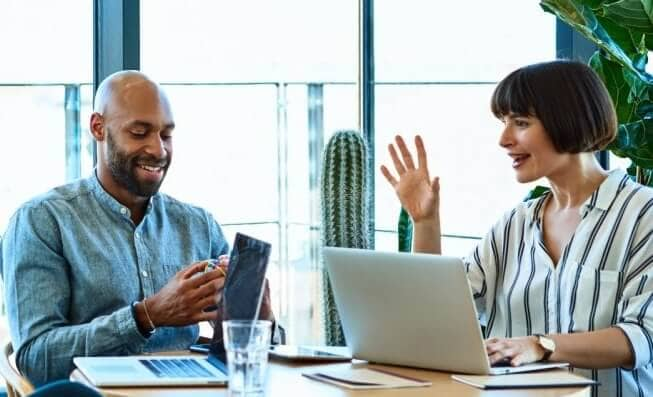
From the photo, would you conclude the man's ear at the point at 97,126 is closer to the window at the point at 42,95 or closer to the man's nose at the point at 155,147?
the man's nose at the point at 155,147

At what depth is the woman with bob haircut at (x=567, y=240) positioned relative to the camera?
2895mm

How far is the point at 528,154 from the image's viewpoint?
3154 mm

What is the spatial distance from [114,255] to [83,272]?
0.10 metres

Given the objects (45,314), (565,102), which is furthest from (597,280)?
(45,314)

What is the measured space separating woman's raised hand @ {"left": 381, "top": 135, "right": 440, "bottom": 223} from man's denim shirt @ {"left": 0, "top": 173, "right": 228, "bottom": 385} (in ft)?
1.84

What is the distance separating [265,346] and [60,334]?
103 centimetres

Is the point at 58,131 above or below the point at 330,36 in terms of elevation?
below

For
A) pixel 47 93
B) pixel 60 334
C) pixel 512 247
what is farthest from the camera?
pixel 47 93

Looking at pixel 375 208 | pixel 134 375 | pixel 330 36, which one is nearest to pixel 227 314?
pixel 134 375

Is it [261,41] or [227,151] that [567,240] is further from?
[261,41]

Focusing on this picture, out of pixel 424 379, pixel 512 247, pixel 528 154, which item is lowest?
pixel 424 379

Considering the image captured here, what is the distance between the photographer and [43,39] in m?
4.42

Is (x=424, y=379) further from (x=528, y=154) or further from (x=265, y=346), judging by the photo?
(x=528, y=154)

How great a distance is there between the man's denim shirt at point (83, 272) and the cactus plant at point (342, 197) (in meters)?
0.48
